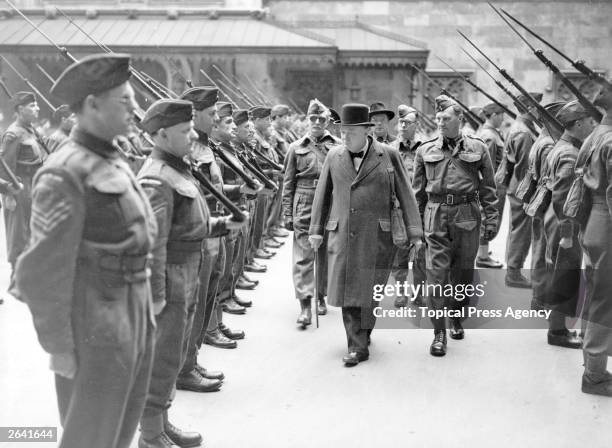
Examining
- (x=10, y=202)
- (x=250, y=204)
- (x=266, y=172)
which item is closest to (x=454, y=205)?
(x=250, y=204)

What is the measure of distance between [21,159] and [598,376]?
729cm

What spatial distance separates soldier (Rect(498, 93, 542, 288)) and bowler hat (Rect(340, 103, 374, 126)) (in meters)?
3.58

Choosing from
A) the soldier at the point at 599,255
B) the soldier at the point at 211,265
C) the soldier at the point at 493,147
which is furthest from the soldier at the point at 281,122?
the soldier at the point at 599,255

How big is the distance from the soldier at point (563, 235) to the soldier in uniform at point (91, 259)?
4.41 metres

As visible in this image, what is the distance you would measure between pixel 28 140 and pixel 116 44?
1087 cm

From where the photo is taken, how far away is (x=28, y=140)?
28.1 ft

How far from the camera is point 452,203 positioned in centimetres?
620

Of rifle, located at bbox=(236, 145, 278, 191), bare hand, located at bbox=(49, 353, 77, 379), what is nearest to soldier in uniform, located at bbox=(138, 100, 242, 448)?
bare hand, located at bbox=(49, 353, 77, 379)

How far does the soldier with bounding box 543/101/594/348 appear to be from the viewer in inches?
241

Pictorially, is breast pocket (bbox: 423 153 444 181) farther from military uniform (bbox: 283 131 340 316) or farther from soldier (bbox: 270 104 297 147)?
soldier (bbox: 270 104 297 147)

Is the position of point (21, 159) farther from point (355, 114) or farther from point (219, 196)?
point (219, 196)

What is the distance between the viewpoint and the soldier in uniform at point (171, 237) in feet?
12.6

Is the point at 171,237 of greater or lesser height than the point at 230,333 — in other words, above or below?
above

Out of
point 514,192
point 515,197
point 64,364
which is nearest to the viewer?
point 64,364
